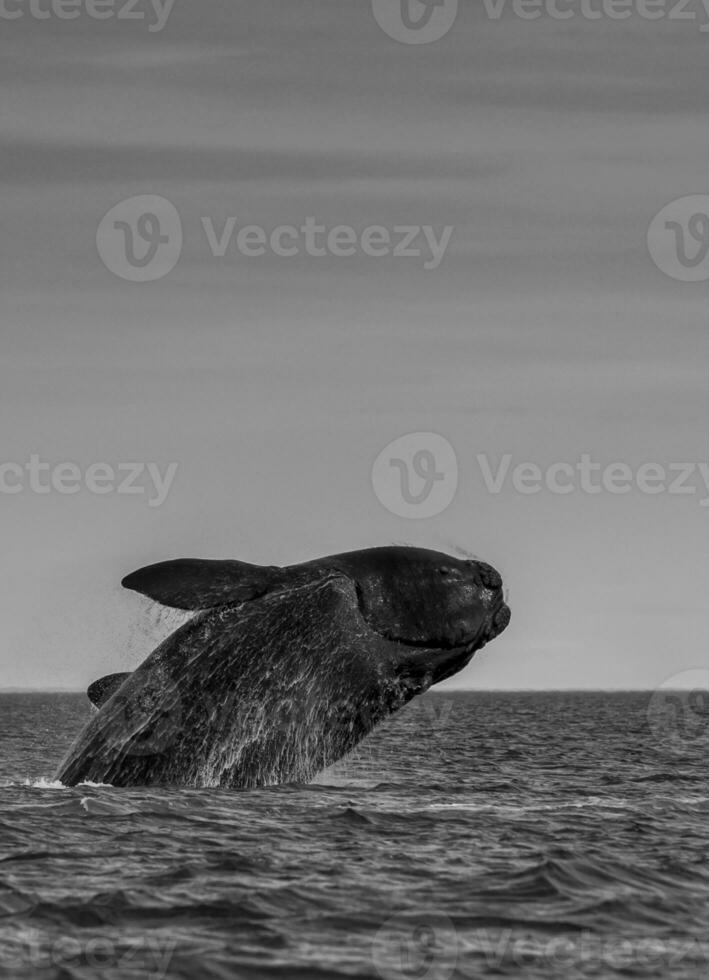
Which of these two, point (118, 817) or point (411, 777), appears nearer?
point (118, 817)

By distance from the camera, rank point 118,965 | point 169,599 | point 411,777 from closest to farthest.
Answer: point 118,965, point 169,599, point 411,777

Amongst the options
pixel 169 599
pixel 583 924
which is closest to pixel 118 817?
pixel 169 599

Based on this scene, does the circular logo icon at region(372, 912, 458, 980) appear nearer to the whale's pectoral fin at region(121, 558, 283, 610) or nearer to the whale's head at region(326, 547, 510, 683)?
the whale's pectoral fin at region(121, 558, 283, 610)

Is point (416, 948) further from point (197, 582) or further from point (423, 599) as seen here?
point (423, 599)

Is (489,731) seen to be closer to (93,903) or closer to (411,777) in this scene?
(411,777)

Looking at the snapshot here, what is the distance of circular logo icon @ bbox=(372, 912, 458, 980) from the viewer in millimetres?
9781

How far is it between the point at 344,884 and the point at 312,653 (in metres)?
2.91

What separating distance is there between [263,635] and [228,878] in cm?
290

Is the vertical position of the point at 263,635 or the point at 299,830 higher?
the point at 263,635

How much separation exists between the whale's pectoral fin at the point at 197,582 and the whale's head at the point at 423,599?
3.33 feet

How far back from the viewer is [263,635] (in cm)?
1476

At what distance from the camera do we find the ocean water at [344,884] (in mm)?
10023

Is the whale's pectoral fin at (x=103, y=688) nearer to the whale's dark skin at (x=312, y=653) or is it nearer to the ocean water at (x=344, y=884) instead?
the whale's dark skin at (x=312, y=653)

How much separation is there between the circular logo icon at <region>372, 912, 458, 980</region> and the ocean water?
2 cm
